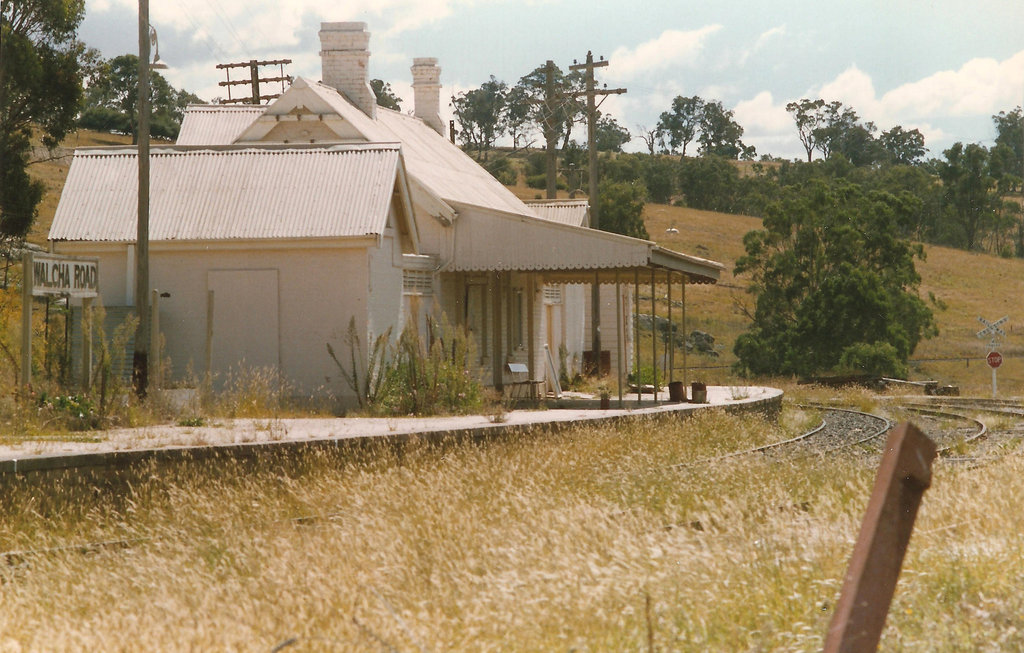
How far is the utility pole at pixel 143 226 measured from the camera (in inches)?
712

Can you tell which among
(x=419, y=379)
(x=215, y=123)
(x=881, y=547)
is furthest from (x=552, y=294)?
(x=881, y=547)

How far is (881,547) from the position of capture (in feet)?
10.2

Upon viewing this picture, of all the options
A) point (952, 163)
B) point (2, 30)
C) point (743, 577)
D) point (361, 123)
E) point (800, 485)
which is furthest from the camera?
point (952, 163)

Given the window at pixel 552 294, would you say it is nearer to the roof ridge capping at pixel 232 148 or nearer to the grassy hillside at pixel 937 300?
the roof ridge capping at pixel 232 148

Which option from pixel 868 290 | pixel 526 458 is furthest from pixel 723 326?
pixel 526 458

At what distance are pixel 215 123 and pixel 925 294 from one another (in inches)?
2106

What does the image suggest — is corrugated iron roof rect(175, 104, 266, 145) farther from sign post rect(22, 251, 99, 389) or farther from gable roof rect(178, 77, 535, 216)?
sign post rect(22, 251, 99, 389)

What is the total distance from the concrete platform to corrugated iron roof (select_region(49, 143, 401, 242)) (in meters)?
3.94

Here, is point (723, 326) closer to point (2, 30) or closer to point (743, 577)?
point (2, 30)

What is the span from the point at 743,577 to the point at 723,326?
171 ft

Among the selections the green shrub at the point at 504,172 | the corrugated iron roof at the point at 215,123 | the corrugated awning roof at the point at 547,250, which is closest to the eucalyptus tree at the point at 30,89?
the corrugated iron roof at the point at 215,123

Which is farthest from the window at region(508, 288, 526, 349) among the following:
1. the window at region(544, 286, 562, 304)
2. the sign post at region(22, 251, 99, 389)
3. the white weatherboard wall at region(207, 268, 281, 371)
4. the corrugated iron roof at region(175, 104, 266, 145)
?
the sign post at region(22, 251, 99, 389)

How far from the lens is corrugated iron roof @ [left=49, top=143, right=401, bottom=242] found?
789 inches

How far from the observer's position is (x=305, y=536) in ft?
25.9
